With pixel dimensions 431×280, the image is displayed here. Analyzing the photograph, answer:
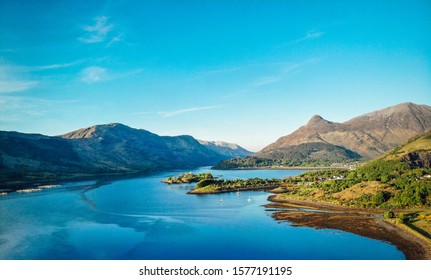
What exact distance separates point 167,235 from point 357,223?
24.2 meters

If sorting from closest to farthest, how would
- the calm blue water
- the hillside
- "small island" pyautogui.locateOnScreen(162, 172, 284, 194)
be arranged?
1. the calm blue water
2. the hillside
3. "small island" pyautogui.locateOnScreen(162, 172, 284, 194)

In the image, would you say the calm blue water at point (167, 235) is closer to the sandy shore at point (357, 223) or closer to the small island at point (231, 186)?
the sandy shore at point (357, 223)

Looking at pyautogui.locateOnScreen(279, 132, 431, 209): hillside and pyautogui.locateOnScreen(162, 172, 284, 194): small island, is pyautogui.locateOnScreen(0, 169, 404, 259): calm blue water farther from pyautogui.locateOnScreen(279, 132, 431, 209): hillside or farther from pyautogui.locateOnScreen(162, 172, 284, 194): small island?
pyautogui.locateOnScreen(162, 172, 284, 194): small island

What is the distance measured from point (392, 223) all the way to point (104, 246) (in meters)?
34.4

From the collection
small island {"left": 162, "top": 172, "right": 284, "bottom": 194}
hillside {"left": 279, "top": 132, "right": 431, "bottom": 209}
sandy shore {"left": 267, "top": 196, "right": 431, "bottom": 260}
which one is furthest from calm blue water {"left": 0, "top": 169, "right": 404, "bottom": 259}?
small island {"left": 162, "top": 172, "right": 284, "bottom": 194}

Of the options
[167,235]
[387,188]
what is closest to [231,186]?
[387,188]

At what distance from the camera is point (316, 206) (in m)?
55.9

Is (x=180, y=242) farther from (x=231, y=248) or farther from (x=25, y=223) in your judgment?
(x=25, y=223)

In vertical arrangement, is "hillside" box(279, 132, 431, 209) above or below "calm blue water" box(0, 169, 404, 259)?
above

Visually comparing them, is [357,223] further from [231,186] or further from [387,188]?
[231,186]

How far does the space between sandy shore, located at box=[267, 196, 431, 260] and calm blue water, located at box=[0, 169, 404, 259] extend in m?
1.64

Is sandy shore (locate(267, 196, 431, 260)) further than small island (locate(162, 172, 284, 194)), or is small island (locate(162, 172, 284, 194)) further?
small island (locate(162, 172, 284, 194))

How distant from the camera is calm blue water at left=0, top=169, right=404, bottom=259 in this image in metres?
32.2

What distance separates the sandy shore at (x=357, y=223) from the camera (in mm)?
32219
